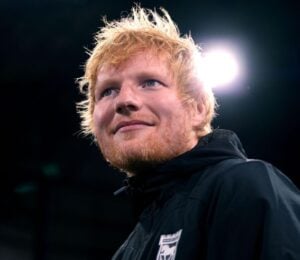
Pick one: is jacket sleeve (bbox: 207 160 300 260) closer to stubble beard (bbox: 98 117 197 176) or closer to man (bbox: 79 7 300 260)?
man (bbox: 79 7 300 260)

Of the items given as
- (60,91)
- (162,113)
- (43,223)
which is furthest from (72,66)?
(162,113)

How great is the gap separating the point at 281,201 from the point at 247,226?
0.08 metres

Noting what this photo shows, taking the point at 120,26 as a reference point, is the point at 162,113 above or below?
below

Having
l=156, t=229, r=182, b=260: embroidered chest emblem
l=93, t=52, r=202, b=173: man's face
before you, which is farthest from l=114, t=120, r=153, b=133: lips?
l=156, t=229, r=182, b=260: embroidered chest emblem

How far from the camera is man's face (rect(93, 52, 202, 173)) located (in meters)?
1.27

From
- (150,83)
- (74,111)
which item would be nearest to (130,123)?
(150,83)

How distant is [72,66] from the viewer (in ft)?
15.1

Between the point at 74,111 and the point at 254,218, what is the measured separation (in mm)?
4440

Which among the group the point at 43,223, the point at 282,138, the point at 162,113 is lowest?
the point at 43,223

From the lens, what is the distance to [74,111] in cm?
519

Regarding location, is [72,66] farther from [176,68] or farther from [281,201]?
[281,201]

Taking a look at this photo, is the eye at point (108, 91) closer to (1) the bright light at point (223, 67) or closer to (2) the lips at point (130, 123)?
(2) the lips at point (130, 123)

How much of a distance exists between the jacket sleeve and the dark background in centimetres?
303

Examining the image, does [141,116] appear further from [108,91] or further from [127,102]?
[108,91]
